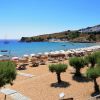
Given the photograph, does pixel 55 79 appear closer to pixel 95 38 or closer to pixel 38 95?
pixel 38 95

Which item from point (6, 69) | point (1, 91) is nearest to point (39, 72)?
point (1, 91)

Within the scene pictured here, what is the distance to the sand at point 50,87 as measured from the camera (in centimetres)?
1920

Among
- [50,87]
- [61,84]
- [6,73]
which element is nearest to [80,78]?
[61,84]

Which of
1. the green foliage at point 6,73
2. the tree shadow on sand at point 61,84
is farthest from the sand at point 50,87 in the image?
the green foliage at point 6,73

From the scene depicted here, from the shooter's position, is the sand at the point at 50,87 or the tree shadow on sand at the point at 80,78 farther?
the tree shadow on sand at the point at 80,78

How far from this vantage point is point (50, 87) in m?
21.3

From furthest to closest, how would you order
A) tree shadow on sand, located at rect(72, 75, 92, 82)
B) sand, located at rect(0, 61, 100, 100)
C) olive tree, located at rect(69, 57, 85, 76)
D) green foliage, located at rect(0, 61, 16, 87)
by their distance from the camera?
olive tree, located at rect(69, 57, 85, 76) < tree shadow on sand, located at rect(72, 75, 92, 82) < sand, located at rect(0, 61, 100, 100) < green foliage, located at rect(0, 61, 16, 87)

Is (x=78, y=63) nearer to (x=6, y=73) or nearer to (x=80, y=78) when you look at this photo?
(x=80, y=78)

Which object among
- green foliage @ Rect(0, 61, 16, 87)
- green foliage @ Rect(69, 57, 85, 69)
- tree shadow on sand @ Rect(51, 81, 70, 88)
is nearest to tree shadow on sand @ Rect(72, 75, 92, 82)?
green foliage @ Rect(69, 57, 85, 69)

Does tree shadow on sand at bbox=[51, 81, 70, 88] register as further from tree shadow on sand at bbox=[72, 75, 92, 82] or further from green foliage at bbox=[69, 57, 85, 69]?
green foliage at bbox=[69, 57, 85, 69]

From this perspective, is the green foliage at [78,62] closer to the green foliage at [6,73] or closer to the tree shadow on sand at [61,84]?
the tree shadow on sand at [61,84]

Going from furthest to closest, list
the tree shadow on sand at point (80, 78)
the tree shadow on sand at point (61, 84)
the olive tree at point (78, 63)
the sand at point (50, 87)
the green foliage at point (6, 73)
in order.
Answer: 1. the olive tree at point (78, 63)
2. the tree shadow on sand at point (80, 78)
3. the tree shadow on sand at point (61, 84)
4. the sand at point (50, 87)
5. the green foliage at point (6, 73)

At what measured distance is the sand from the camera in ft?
63.0

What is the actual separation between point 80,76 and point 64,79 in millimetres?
1530
